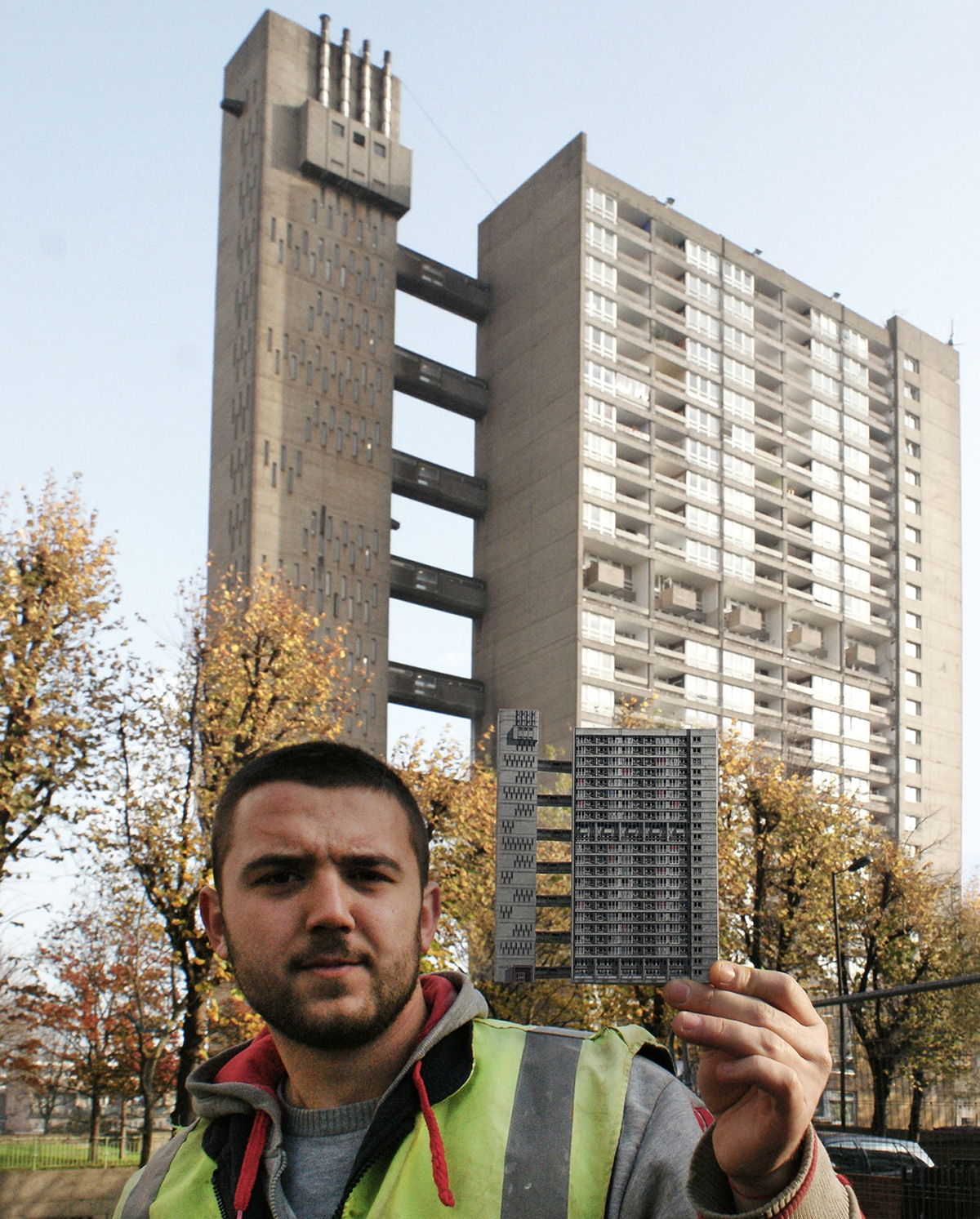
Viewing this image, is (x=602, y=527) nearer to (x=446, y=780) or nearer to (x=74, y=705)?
(x=446, y=780)

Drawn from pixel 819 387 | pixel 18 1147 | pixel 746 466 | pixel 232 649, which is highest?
pixel 819 387

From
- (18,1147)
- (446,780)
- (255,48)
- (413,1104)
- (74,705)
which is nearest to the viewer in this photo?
(413,1104)

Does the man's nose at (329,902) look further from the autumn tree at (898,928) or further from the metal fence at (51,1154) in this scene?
the autumn tree at (898,928)

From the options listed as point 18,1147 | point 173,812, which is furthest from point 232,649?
point 18,1147

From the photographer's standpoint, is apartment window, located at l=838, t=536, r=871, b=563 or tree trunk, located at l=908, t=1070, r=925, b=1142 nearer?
tree trunk, located at l=908, t=1070, r=925, b=1142

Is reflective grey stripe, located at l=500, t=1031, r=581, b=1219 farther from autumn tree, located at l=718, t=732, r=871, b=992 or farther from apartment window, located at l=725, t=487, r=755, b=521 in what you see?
apartment window, located at l=725, t=487, r=755, b=521

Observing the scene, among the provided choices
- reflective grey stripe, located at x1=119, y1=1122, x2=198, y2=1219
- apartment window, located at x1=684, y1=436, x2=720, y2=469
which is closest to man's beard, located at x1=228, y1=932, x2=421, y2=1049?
reflective grey stripe, located at x1=119, y1=1122, x2=198, y2=1219

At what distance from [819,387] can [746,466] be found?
386 inches

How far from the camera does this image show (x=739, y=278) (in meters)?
85.1

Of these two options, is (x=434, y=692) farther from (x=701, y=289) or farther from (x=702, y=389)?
(x=701, y=289)

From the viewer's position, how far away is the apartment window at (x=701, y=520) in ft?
255

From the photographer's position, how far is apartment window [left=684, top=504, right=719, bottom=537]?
7781 cm

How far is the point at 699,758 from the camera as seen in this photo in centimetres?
860

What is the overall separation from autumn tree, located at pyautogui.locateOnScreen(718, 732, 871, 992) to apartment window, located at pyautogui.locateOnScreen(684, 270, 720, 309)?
163 ft
